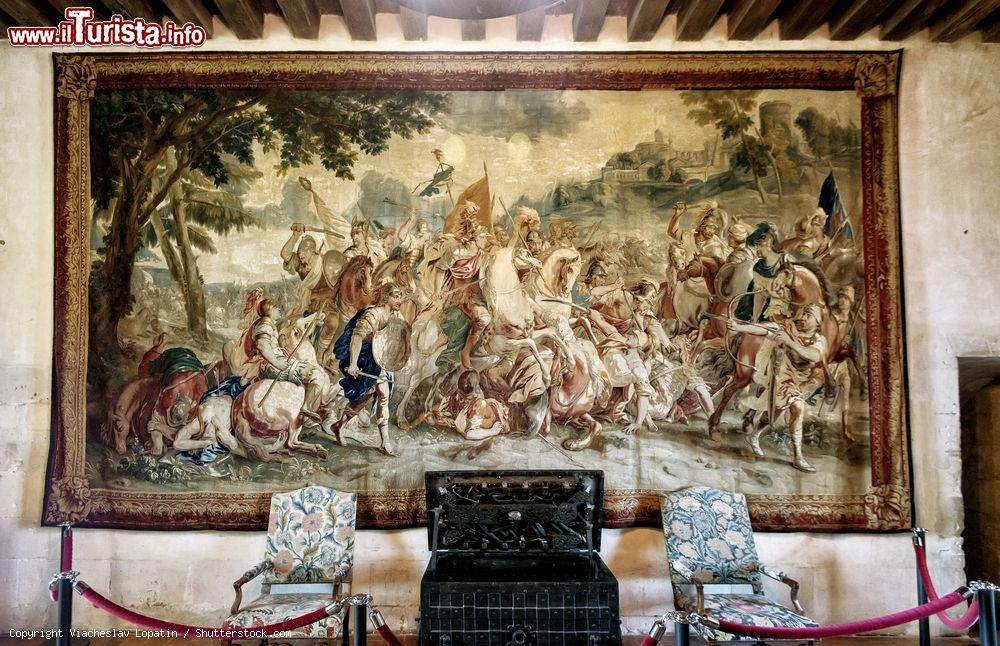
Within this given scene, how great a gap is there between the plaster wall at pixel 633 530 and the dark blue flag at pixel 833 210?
480 millimetres

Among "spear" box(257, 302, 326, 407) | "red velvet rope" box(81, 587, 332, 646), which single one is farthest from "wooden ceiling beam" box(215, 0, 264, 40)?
"red velvet rope" box(81, 587, 332, 646)

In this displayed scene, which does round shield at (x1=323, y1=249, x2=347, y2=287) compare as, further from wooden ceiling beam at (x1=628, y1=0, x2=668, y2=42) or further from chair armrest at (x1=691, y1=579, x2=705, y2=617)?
chair armrest at (x1=691, y1=579, x2=705, y2=617)

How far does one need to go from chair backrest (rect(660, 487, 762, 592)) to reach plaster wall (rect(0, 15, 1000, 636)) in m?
0.49

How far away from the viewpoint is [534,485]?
180 inches

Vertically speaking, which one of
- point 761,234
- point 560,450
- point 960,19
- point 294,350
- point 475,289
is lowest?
point 560,450

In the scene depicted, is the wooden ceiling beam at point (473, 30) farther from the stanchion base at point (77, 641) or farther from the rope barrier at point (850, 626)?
the stanchion base at point (77, 641)

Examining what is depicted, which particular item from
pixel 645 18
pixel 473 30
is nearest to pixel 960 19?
pixel 645 18

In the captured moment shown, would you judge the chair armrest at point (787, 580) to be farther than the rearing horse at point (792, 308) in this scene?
No

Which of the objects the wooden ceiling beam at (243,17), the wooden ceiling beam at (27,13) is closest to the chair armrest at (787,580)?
the wooden ceiling beam at (243,17)

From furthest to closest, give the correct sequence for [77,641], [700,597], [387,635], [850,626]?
1. [77,641]
2. [700,597]
3. [387,635]
4. [850,626]

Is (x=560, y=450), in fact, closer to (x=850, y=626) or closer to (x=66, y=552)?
(x=850, y=626)

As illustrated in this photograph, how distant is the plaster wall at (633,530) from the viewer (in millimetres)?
5035

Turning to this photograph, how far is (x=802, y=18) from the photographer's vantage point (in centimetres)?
511

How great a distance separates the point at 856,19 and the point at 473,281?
364 cm
